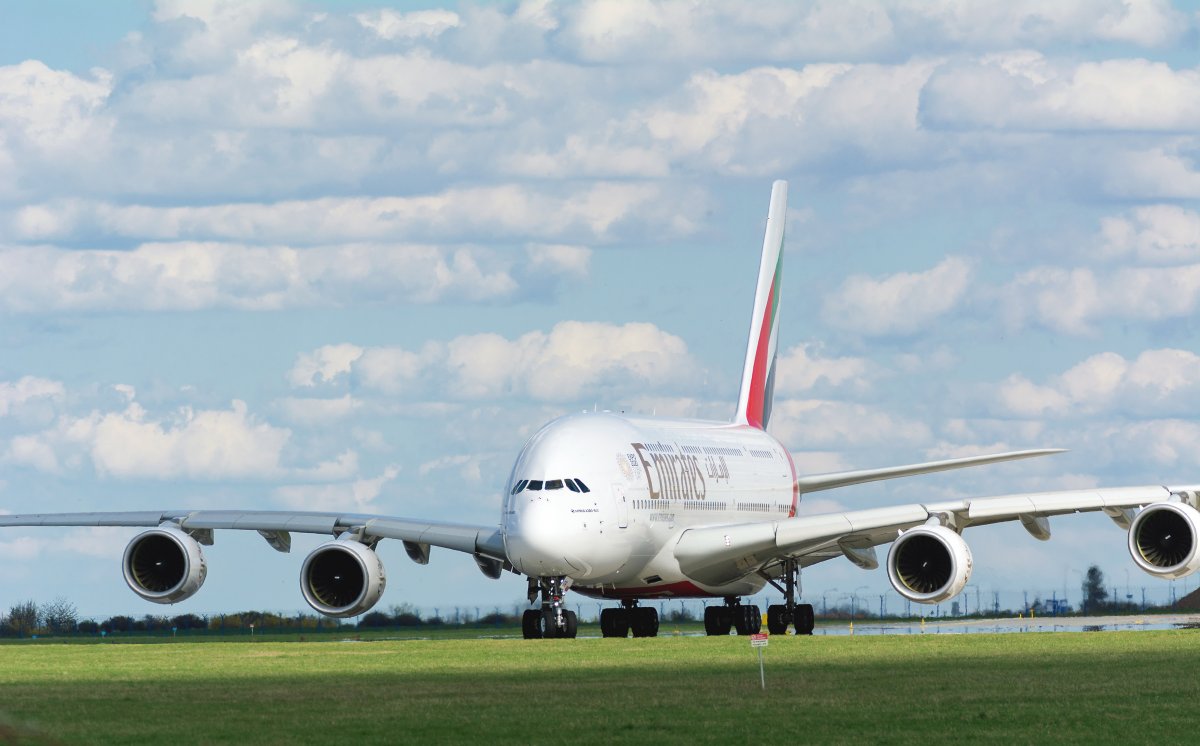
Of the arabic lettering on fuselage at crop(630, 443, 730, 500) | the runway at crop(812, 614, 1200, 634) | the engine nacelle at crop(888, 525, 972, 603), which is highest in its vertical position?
the arabic lettering on fuselage at crop(630, 443, 730, 500)

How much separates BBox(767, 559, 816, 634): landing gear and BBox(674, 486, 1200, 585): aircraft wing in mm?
325

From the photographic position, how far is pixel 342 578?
117ft

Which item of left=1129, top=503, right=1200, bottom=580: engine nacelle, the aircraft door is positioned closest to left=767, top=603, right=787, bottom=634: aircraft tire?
the aircraft door

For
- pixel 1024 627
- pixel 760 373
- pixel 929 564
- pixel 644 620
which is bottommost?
pixel 1024 627

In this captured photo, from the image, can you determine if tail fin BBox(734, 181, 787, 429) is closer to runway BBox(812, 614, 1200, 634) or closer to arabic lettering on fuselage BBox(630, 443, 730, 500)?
runway BBox(812, 614, 1200, 634)

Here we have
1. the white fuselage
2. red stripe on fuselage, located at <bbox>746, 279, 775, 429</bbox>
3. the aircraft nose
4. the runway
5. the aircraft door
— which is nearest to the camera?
the aircraft nose

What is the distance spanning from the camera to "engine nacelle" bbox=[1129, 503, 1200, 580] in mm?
32500

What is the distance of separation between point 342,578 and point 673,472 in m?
6.46

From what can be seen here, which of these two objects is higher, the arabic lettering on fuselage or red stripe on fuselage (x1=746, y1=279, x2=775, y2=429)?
red stripe on fuselage (x1=746, y1=279, x2=775, y2=429)

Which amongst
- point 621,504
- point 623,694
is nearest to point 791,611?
point 621,504

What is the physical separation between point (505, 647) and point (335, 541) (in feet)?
19.9

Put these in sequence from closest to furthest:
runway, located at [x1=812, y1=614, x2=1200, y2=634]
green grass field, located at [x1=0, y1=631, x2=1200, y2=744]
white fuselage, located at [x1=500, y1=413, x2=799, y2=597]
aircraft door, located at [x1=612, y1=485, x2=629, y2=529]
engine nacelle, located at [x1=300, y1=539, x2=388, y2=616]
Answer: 1. green grass field, located at [x1=0, y1=631, x2=1200, y2=744]
2. white fuselage, located at [x1=500, y1=413, x2=799, y2=597]
3. aircraft door, located at [x1=612, y1=485, x2=629, y2=529]
4. engine nacelle, located at [x1=300, y1=539, x2=388, y2=616]
5. runway, located at [x1=812, y1=614, x2=1200, y2=634]

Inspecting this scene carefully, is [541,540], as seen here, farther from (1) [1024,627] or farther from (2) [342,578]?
(1) [1024,627]

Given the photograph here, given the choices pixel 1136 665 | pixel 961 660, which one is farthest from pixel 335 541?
pixel 1136 665
